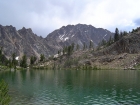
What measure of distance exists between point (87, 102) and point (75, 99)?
5244 mm

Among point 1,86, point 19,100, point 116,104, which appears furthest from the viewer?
point 19,100

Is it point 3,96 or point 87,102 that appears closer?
point 3,96

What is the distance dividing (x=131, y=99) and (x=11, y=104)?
1326 inches

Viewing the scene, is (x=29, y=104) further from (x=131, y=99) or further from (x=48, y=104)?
(x=131, y=99)

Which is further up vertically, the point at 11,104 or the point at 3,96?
the point at 3,96

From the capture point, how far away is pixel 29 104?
51438 millimetres

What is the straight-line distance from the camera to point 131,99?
185 feet

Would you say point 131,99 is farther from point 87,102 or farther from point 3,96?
point 3,96

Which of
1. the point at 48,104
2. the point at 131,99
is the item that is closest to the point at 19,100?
the point at 48,104

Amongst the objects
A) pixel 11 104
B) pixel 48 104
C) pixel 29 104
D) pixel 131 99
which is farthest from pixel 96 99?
pixel 11 104

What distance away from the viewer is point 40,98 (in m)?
59.0

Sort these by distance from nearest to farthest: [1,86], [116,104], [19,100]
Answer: [1,86], [116,104], [19,100]

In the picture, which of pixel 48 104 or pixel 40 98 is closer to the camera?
pixel 48 104

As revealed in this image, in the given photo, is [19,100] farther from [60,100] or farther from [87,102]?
[87,102]
